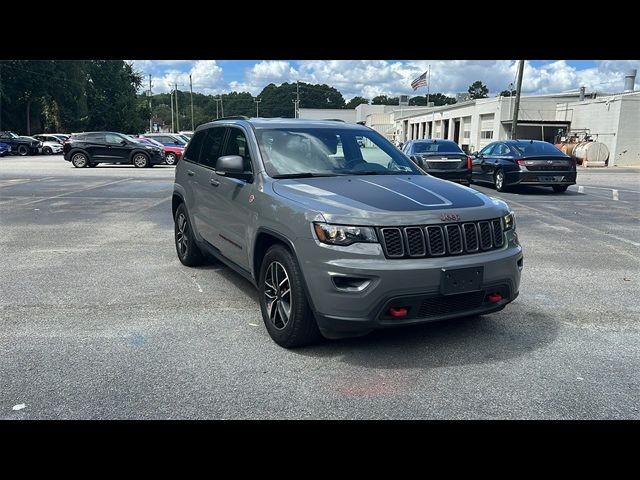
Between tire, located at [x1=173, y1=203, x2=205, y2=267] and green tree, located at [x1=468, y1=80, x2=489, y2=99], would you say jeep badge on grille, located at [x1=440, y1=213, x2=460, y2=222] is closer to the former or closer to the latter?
tire, located at [x1=173, y1=203, x2=205, y2=267]

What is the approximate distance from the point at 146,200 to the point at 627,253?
34.9ft

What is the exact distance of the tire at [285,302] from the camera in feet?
13.3

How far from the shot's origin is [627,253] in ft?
26.3

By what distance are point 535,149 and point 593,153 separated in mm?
21431

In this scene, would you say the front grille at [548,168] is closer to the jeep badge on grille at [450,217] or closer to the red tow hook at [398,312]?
the jeep badge on grille at [450,217]

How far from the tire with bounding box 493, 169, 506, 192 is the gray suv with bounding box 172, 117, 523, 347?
11672 mm

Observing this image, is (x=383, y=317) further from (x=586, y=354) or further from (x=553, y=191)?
(x=553, y=191)

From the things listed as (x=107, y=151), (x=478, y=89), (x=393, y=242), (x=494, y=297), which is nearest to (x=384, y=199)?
(x=393, y=242)

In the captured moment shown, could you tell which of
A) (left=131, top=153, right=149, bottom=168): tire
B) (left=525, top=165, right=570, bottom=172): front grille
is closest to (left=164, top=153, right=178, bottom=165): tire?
(left=131, top=153, right=149, bottom=168): tire

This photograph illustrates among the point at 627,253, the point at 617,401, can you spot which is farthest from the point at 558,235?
the point at 617,401

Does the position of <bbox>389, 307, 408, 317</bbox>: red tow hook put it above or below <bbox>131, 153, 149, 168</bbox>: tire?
above

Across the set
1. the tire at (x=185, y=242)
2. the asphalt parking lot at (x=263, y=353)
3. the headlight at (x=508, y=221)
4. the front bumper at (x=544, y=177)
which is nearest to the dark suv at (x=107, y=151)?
the front bumper at (x=544, y=177)

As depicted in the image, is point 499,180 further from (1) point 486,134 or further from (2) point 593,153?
(1) point 486,134

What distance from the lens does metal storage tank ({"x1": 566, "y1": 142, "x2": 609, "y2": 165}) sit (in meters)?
34.1
